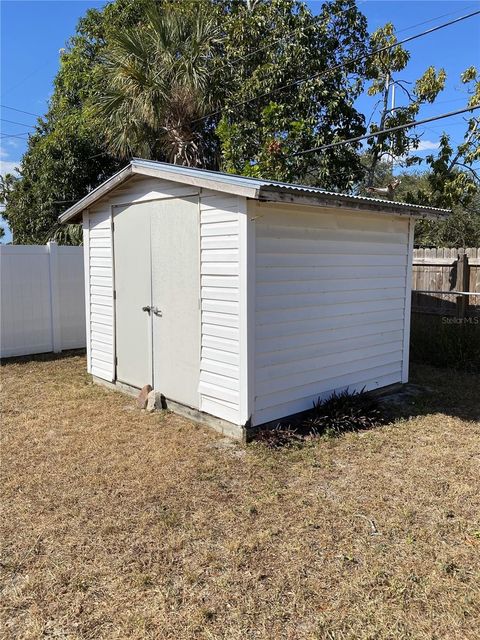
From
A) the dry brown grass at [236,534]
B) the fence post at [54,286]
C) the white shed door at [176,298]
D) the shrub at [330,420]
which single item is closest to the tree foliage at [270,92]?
the fence post at [54,286]

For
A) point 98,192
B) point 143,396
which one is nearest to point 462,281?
point 143,396

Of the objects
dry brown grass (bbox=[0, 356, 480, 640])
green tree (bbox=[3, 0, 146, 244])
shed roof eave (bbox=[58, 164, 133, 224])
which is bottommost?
dry brown grass (bbox=[0, 356, 480, 640])

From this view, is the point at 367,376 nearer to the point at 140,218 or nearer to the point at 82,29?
the point at 140,218

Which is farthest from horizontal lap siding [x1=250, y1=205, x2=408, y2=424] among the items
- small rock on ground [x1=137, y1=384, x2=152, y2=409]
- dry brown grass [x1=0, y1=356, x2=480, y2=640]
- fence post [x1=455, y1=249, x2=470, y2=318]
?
fence post [x1=455, y1=249, x2=470, y2=318]

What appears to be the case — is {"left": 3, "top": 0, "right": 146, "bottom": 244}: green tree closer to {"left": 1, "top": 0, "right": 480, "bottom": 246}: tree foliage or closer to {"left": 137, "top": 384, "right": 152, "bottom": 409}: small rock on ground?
{"left": 1, "top": 0, "right": 480, "bottom": 246}: tree foliage

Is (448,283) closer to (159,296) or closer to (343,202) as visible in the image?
(343,202)

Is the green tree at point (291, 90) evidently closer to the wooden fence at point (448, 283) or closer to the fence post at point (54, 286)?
the wooden fence at point (448, 283)

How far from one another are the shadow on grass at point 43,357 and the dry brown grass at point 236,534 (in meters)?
3.34

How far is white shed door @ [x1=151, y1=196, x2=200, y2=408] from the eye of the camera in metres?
5.19

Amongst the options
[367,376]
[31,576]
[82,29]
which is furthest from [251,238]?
[82,29]

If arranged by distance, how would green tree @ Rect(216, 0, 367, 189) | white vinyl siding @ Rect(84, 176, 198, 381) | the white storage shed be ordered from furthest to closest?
green tree @ Rect(216, 0, 367, 189), white vinyl siding @ Rect(84, 176, 198, 381), the white storage shed

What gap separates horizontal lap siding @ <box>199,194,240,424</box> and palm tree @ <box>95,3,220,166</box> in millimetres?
5793

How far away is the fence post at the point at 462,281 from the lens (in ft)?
26.9

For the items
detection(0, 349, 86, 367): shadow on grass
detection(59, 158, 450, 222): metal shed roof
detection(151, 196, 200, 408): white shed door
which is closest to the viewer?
detection(59, 158, 450, 222): metal shed roof
